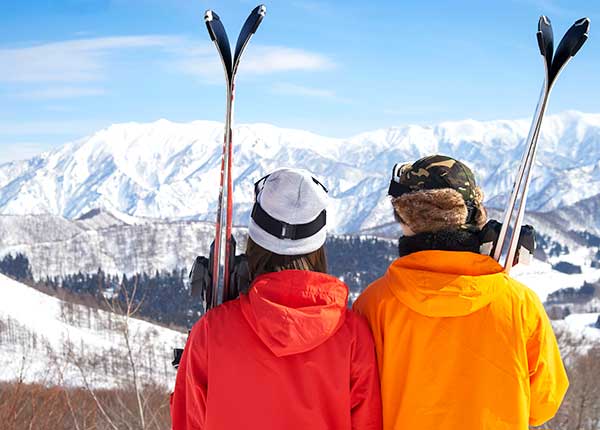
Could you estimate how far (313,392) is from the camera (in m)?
3.00

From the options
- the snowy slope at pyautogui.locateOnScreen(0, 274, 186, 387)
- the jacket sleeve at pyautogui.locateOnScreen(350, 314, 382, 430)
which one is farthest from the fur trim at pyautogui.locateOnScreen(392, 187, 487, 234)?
the snowy slope at pyautogui.locateOnScreen(0, 274, 186, 387)

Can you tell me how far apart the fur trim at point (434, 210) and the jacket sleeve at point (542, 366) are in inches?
21.8

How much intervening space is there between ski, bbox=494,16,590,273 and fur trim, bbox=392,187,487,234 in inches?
12.2

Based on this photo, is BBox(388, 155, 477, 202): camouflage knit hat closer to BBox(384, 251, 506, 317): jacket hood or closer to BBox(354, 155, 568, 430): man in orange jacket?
BBox(354, 155, 568, 430): man in orange jacket

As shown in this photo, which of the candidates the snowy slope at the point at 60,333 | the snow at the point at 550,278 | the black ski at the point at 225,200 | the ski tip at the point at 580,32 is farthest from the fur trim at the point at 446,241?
the snow at the point at 550,278

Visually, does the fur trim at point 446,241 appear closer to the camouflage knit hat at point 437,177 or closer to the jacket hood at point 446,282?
the jacket hood at point 446,282

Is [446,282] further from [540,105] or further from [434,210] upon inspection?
[540,105]

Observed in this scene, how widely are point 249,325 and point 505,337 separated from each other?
1.24 meters

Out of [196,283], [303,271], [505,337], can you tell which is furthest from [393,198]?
[196,283]

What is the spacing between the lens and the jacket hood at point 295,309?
2.88 metres

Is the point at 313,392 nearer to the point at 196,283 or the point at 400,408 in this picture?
the point at 400,408

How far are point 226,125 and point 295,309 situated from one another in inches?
44.6

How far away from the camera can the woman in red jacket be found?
294 cm

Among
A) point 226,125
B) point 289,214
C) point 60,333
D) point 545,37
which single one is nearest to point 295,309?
point 289,214
